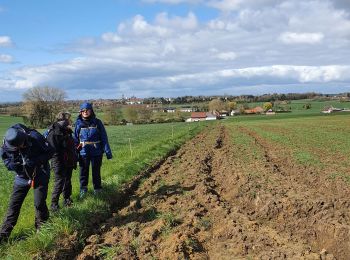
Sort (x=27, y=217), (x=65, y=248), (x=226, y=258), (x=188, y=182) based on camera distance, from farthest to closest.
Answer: (x=188, y=182)
(x=27, y=217)
(x=65, y=248)
(x=226, y=258)

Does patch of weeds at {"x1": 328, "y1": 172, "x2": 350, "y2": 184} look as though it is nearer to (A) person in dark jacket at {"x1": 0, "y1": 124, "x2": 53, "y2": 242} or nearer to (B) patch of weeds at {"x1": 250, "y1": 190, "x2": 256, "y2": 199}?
(B) patch of weeds at {"x1": 250, "y1": 190, "x2": 256, "y2": 199}

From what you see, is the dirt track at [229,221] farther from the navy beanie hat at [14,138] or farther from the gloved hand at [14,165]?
the navy beanie hat at [14,138]

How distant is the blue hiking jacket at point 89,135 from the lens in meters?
9.85

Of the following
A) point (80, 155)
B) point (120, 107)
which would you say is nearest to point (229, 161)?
point (80, 155)

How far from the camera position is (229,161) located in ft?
53.9

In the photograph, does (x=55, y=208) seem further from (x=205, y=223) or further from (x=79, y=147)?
(x=205, y=223)

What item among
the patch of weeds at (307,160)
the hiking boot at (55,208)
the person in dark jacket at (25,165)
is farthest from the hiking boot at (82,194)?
the patch of weeds at (307,160)

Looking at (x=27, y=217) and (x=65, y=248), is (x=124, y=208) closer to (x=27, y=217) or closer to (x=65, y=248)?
(x=27, y=217)

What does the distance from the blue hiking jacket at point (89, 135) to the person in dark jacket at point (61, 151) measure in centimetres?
76

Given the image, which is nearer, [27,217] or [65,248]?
[65,248]

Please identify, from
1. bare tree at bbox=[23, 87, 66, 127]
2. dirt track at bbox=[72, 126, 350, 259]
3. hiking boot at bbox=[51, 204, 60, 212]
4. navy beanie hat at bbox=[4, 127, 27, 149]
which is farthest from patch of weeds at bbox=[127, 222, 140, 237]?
bare tree at bbox=[23, 87, 66, 127]

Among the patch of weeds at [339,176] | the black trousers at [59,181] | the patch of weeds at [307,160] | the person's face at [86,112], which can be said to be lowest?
the patch of weeds at [307,160]

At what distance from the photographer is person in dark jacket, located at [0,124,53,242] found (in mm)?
6793

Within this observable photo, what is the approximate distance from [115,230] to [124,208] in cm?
178
